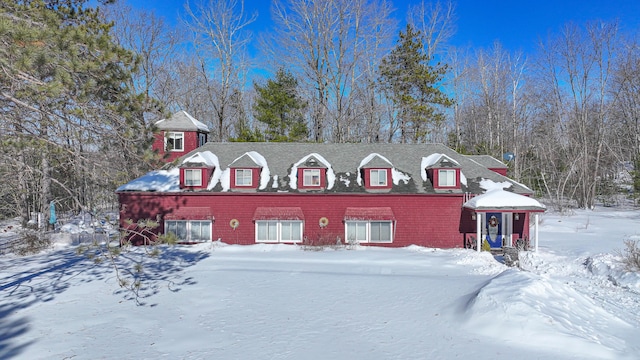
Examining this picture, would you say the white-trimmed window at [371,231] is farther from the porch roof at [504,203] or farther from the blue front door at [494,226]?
the blue front door at [494,226]

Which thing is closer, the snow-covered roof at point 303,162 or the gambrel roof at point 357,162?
the gambrel roof at point 357,162

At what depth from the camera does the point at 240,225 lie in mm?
19906

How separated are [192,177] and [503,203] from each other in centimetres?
1587

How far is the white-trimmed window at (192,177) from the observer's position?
19719 millimetres

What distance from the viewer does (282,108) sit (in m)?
35.1

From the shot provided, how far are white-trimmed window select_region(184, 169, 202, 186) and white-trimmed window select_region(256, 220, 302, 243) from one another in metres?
3.90

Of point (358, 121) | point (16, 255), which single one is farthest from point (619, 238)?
point (16, 255)

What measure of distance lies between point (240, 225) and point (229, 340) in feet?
38.9

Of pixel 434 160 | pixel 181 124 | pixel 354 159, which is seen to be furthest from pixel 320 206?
pixel 181 124

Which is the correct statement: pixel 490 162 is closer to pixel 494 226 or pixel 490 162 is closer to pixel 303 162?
pixel 494 226

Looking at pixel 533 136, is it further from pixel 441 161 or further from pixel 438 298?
pixel 438 298

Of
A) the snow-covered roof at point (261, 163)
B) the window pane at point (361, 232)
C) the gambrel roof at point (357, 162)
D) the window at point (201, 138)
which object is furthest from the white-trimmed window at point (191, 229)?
the window pane at point (361, 232)

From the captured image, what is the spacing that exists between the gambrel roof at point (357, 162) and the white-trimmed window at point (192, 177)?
90 centimetres

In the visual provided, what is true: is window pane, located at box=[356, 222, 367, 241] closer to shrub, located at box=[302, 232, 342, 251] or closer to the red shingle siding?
the red shingle siding
